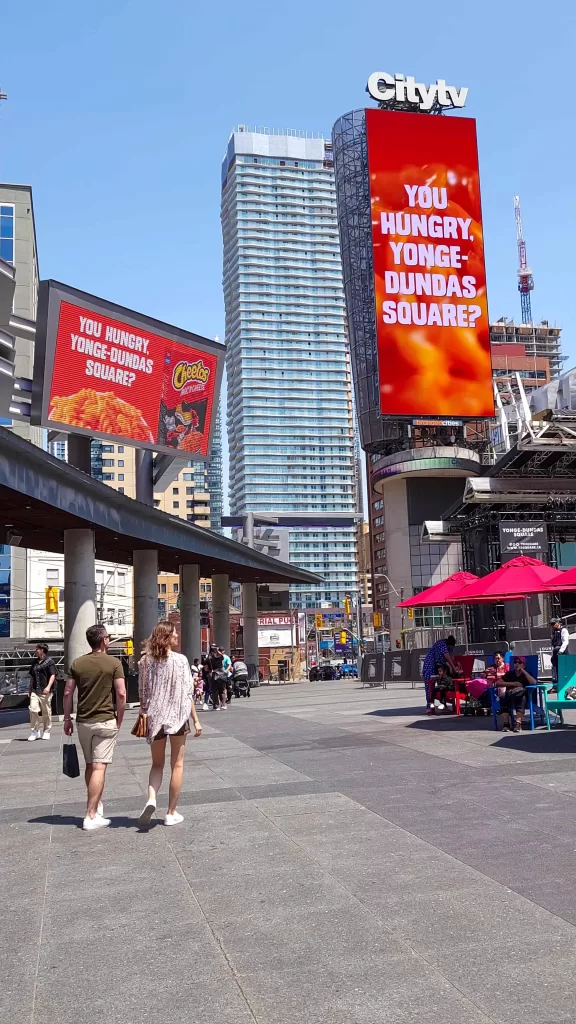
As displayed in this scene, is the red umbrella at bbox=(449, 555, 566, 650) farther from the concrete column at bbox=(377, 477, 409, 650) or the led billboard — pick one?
the concrete column at bbox=(377, 477, 409, 650)

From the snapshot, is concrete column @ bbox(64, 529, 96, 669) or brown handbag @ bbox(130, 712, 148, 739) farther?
concrete column @ bbox(64, 529, 96, 669)

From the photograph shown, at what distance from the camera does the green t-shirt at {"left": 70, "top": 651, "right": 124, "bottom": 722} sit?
360 inches

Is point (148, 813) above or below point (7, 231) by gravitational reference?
below

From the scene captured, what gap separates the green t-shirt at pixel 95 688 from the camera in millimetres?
9148

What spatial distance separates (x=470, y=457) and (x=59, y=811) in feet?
230

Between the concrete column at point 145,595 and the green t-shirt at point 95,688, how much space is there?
3043 centimetres

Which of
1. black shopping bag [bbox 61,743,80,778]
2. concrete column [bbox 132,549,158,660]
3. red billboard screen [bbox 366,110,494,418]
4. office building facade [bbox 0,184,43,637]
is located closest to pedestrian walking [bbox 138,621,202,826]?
black shopping bag [bbox 61,743,80,778]

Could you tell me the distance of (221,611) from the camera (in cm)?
6259

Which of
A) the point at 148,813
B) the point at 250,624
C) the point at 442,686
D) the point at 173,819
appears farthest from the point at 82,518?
the point at 250,624

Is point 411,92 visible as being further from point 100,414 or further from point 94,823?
point 94,823

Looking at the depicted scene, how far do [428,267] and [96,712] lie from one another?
203ft

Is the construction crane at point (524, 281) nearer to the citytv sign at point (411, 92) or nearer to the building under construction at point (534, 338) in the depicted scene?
the building under construction at point (534, 338)

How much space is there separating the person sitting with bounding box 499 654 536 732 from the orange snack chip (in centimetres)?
1933

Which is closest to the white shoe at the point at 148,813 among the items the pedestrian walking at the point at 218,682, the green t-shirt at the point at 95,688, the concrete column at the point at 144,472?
the green t-shirt at the point at 95,688
